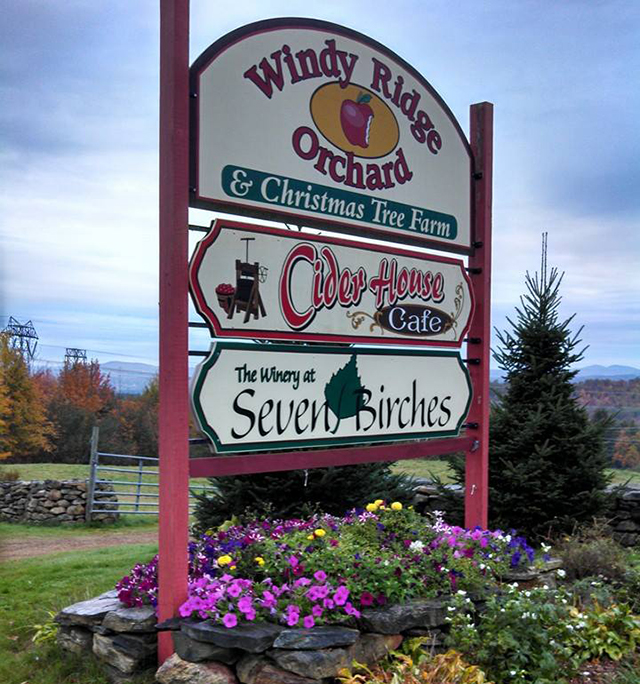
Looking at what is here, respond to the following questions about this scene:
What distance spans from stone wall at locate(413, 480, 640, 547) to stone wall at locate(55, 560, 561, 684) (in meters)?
4.63

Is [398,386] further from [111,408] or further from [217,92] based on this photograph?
[111,408]

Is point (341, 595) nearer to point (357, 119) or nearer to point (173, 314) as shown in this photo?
point (173, 314)

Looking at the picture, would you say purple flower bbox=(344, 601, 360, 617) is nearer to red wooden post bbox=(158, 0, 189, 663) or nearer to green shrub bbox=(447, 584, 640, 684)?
green shrub bbox=(447, 584, 640, 684)

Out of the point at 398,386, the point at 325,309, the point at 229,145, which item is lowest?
the point at 398,386

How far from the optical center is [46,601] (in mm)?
6758

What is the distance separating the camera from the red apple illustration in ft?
18.4

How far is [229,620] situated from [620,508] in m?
7.05

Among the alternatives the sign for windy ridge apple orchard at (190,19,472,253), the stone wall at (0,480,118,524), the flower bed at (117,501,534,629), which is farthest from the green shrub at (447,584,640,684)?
the stone wall at (0,480,118,524)

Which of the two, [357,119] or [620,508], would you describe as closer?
[357,119]

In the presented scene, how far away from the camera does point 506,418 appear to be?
888 centimetres

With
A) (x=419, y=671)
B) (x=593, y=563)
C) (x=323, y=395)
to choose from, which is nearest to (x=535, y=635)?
(x=419, y=671)

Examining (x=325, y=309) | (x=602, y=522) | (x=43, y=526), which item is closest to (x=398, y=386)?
(x=325, y=309)

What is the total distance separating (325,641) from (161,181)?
9.75 feet

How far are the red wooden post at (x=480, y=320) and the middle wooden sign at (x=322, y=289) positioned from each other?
20cm
